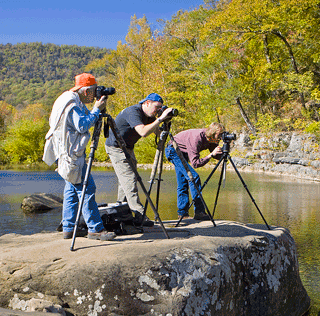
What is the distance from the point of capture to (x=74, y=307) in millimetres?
2510

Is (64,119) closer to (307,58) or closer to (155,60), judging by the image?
(307,58)

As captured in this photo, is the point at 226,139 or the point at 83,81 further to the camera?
the point at 226,139

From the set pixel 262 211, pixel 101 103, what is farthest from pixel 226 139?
pixel 262 211

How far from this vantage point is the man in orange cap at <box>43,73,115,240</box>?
2992mm

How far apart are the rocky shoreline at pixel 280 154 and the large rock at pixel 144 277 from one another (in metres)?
12.2

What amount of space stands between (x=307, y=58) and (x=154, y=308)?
2017 cm

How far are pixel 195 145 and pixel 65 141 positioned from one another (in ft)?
6.06

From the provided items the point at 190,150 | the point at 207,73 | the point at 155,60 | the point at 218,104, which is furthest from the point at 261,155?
the point at 190,150

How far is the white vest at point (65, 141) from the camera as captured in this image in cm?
298

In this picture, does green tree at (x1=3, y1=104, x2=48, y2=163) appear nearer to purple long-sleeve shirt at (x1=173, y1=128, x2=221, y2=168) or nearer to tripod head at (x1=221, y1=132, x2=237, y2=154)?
purple long-sleeve shirt at (x1=173, y1=128, x2=221, y2=168)

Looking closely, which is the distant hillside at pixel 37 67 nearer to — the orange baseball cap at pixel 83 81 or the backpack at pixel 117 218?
the backpack at pixel 117 218

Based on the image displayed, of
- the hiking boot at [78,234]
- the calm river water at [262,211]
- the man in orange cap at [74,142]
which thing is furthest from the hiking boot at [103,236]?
the calm river water at [262,211]

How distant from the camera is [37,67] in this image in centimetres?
14638

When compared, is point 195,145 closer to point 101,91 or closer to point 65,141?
point 101,91
